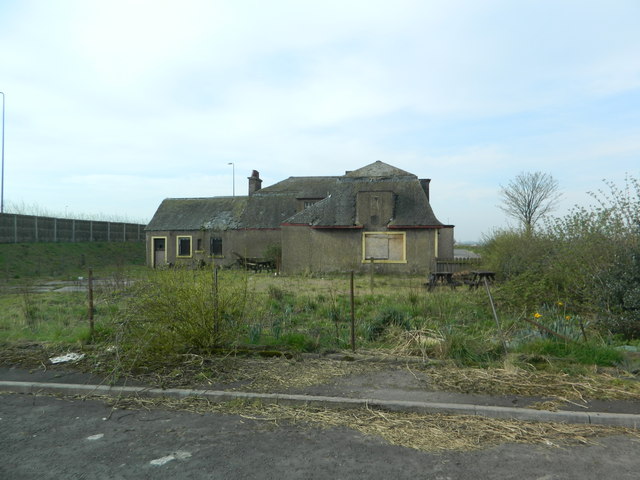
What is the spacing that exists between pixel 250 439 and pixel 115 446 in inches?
49.0

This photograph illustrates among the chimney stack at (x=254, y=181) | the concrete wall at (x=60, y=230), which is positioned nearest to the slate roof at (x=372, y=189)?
the chimney stack at (x=254, y=181)

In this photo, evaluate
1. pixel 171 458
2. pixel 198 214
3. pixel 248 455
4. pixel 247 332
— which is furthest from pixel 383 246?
pixel 171 458

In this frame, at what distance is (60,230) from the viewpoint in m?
36.5

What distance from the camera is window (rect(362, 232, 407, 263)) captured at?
24.9 meters

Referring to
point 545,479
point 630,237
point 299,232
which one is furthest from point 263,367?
point 299,232

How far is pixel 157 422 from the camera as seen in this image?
196 inches

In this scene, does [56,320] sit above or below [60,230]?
below

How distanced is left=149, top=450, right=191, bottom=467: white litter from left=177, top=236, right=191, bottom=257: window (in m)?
33.1

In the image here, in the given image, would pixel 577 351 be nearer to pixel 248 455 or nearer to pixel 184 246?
pixel 248 455

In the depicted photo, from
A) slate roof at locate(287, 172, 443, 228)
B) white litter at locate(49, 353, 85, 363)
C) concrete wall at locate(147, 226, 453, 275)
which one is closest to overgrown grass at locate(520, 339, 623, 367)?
white litter at locate(49, 353, 85, 363)

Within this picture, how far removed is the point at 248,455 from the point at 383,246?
2129 centimetres

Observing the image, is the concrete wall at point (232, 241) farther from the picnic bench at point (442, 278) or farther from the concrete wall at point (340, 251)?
the picnic bench at point (442, 278)

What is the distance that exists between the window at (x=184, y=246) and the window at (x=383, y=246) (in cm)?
1667

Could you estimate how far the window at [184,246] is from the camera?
36188 millimetres
